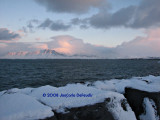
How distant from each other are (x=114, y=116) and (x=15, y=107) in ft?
12.6

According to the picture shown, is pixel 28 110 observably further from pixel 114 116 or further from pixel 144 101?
pixel 144 101

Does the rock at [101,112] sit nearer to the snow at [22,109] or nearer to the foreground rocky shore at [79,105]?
the foreground rocky shore at [79,105]

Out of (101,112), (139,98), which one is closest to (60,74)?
(139,98)

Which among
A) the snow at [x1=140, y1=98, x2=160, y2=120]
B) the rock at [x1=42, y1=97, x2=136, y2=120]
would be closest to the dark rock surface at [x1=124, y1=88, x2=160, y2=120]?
the snow at [x1=140, y1=98, x2=160, y2=120]

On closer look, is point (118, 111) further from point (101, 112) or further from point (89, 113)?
point (89, 113)

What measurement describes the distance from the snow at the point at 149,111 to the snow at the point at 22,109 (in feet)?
15.1

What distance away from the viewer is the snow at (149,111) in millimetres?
5720

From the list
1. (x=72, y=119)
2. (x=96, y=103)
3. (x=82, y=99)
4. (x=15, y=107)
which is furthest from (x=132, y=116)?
(x=15, y=107)

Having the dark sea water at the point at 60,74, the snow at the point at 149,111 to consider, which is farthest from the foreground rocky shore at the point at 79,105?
the dark sea water at the point at 60,74

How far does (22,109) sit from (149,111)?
5.70 meters

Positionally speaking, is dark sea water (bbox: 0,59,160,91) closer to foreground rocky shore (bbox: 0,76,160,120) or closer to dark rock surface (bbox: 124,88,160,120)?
dark rock surface (bbox: 124,88,160,120)

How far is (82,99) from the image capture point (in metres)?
5.00

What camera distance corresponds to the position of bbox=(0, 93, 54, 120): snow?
3806 mm

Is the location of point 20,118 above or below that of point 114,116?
above
